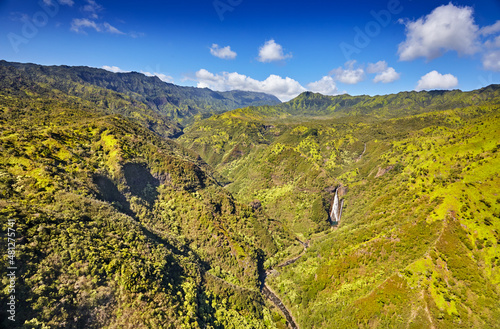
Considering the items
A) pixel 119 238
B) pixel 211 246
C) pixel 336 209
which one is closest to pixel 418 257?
pixel 211 246

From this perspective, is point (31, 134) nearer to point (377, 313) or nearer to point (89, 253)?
point (89, 253)

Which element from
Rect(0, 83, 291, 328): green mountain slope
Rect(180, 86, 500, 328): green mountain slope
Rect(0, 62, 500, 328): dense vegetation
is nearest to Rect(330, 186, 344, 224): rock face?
Rect(0, 62, 500, 328): dense vegetation

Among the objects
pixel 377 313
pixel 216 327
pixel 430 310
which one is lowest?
pixel 216 327

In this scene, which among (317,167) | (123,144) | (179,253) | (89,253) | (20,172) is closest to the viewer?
(89,253)

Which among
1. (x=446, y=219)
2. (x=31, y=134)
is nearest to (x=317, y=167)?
(x=446, y=219)

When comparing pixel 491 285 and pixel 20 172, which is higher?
pixel 20 172

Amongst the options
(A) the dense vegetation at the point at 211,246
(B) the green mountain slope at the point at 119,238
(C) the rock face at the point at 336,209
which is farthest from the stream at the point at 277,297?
(C) the rock face at the point at 336,209

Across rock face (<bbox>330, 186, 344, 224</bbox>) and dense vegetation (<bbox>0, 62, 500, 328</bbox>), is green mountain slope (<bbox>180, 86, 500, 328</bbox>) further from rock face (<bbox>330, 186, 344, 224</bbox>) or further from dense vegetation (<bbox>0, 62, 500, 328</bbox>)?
rock face (<bbox>330, 186, 344, 224</bbox>)
